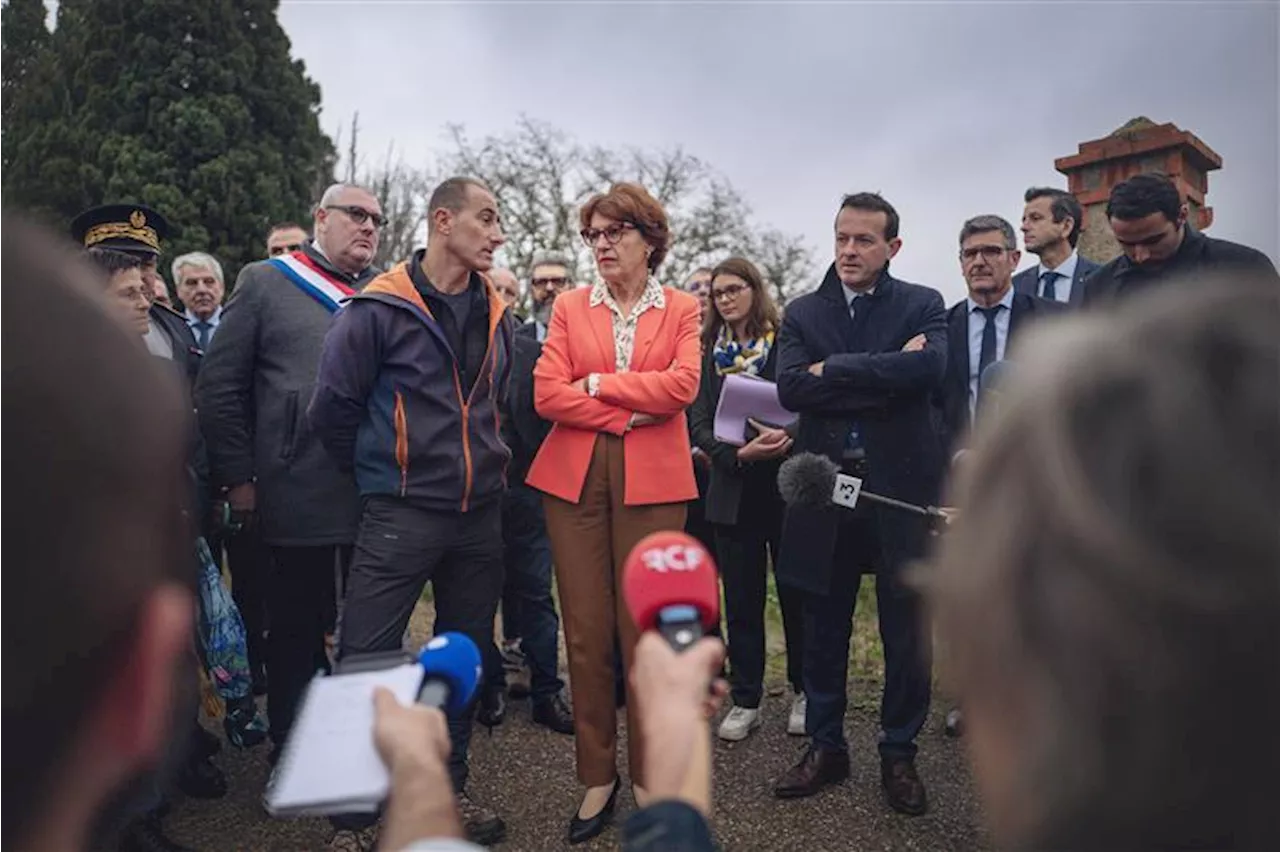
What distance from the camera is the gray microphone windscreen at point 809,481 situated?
12.5ft

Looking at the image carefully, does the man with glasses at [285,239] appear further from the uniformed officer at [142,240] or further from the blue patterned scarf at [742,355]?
the blue patterned scarf at [742,355]

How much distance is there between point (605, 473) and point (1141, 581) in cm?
320

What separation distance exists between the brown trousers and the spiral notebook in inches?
101

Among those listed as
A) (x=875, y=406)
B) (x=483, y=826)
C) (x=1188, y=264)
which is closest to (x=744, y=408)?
(x=875, y=406)

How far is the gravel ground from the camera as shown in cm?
371

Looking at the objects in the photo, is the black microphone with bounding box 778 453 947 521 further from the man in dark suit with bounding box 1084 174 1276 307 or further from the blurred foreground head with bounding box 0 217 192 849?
the blurred foreground head with bounding box 0 217 192 849

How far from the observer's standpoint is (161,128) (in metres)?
15.3

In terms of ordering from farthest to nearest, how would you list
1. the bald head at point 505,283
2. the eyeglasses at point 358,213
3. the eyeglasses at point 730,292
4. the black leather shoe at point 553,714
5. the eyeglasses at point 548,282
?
the bald head at point 505,283, the eyeglasses at point 548,282, the eyeglasses at point 730,292, the black leather shoe at point 553,714, the eyeglasses at point 358,213

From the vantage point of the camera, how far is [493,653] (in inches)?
192

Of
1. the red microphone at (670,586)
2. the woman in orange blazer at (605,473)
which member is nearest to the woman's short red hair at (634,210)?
the woman in orange blazer at (605,473)

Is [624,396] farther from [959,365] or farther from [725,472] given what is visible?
[959,365]

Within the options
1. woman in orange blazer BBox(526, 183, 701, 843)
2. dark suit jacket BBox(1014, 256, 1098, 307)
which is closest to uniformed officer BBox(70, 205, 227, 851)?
woman in orange blazer BBox(526, 183, 701, 843)

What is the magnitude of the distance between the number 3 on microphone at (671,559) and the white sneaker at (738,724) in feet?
11.6

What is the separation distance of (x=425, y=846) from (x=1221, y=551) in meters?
0.86
